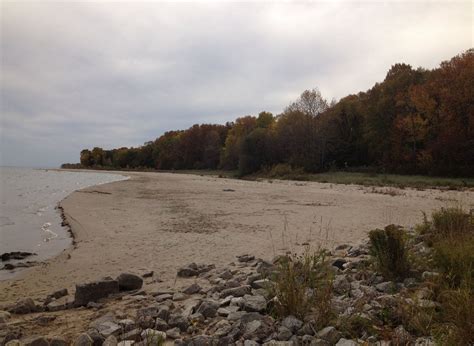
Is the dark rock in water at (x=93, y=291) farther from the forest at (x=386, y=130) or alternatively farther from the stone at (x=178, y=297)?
the forest at (x=386, y=130)

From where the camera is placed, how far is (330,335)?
3.71m

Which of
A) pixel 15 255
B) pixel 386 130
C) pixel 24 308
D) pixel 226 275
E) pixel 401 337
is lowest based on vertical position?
pixel 15 255

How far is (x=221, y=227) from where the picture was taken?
43.3 feet

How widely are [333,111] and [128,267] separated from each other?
175 ft

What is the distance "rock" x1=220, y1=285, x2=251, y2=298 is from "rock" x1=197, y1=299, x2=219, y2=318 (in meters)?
0.48

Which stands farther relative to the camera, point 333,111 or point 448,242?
point 333,111

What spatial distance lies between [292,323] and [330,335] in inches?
19.3

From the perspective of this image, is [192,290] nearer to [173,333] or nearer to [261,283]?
[261,283]

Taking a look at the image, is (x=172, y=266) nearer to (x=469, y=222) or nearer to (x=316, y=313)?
(x=316, y=313)

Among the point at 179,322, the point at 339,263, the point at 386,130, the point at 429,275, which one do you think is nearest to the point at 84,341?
the point at 179,322

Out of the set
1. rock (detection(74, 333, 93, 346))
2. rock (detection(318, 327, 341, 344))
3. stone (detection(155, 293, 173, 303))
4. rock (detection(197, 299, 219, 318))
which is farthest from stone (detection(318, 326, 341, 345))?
stone (detection(155, 293, 173, 303))

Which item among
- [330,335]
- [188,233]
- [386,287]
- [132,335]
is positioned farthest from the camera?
[188,233]

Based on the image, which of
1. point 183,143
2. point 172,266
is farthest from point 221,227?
point 183,143

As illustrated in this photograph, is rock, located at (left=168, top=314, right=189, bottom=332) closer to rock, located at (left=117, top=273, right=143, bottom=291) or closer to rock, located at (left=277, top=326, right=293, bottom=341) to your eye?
rock, located at (left=277, top=326, right=293, bottom=341)
